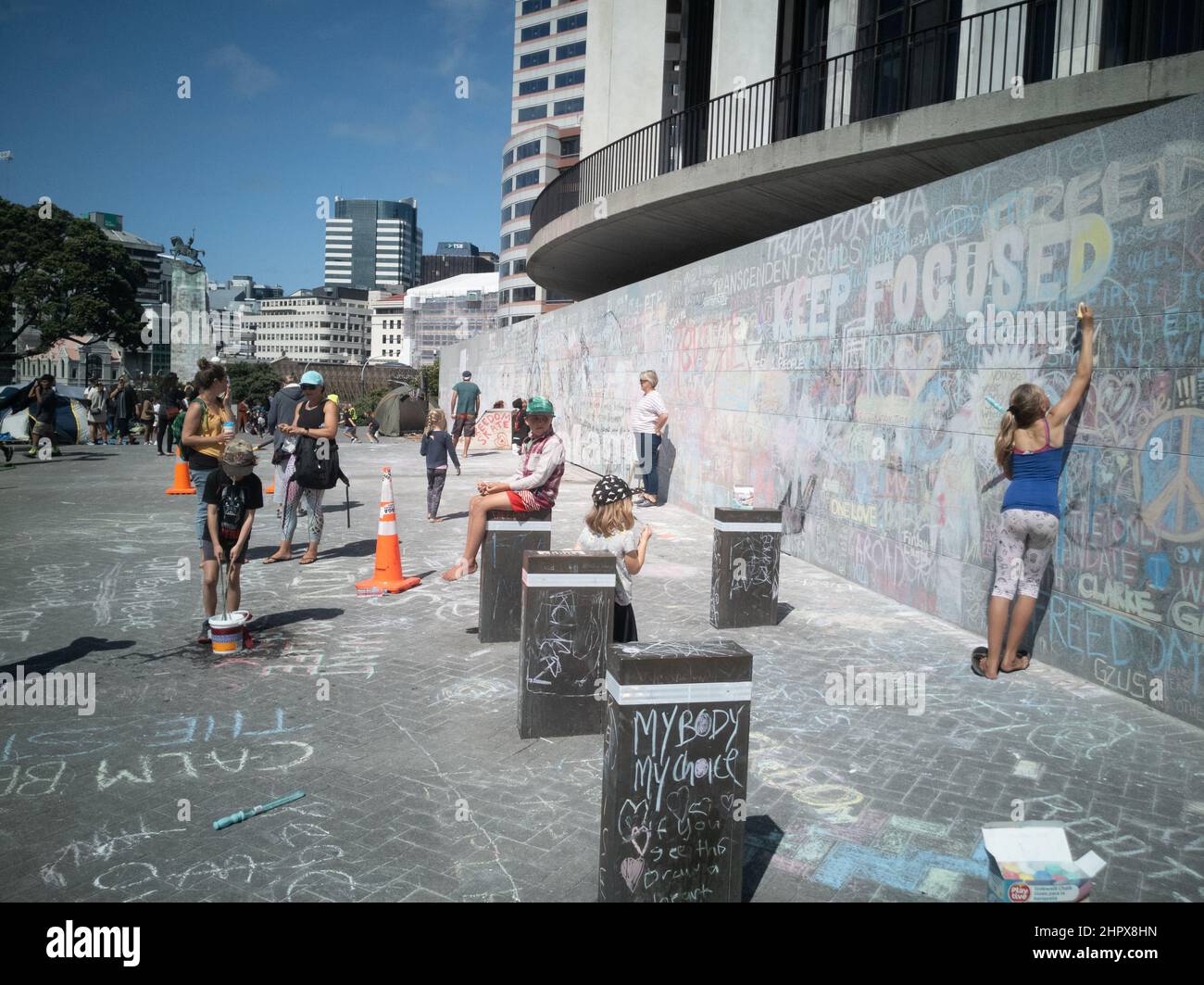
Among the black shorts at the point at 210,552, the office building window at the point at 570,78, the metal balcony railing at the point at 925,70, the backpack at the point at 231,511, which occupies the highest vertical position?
the office building window at the point at 570,78

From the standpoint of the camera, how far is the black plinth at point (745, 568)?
23.3 ft

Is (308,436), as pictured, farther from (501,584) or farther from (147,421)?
(147,421)

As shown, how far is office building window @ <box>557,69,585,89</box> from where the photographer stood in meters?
85.1

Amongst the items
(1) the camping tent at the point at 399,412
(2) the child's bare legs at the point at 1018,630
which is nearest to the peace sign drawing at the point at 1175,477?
(2) the child's bare legs at the point at 1018,630

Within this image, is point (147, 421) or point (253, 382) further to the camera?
point (253, 382)

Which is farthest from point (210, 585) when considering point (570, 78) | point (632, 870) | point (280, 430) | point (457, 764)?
point (570, 78)

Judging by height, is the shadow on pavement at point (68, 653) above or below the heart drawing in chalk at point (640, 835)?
below

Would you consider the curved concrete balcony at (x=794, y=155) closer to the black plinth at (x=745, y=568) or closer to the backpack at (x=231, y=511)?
the black plinth at (x=745, y=568)

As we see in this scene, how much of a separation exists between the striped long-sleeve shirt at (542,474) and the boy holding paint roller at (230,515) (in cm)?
200

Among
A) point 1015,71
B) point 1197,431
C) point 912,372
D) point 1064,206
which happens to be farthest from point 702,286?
point 1197,431

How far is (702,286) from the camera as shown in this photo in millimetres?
12852

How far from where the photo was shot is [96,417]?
25.5m

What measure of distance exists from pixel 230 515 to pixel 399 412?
2965 centimetres

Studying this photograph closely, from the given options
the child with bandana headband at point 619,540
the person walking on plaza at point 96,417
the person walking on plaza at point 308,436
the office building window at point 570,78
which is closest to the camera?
the child with bandana headband at point 619,540
